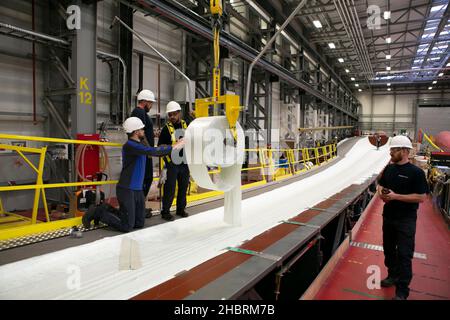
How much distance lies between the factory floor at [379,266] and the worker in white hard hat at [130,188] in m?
2.24

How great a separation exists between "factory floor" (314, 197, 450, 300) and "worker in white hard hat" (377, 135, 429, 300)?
49 cm

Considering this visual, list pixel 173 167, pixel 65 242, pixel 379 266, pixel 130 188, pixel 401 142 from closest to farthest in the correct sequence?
pixel 65 242
pixel 401 142
pixel 130 188
pixel 173 167
pixel 379 266

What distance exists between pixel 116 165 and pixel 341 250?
6.09 metres

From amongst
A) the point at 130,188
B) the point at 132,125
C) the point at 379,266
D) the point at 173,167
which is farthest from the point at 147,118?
the point at 379,266

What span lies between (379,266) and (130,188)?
3.52m

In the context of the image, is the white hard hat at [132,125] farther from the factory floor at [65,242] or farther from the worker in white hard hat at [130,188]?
the factory floor at [65,242]

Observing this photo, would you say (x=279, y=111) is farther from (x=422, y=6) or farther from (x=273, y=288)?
(x=273, y=288)

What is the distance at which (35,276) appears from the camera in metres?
2.36

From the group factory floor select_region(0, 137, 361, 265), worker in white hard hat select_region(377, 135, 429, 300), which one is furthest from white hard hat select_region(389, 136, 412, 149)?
factory floor select_region(0, 137, 361, 265)

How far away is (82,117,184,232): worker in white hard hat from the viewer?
11.2 ft

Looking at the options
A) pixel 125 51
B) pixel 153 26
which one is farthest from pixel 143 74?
pixel 153 26

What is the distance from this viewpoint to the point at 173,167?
4.03m

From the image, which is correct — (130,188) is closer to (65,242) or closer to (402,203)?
(65,242)
